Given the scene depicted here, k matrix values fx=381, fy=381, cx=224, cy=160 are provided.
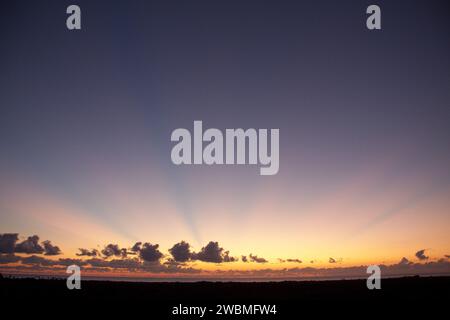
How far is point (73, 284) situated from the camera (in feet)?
173

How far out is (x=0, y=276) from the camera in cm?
5647
